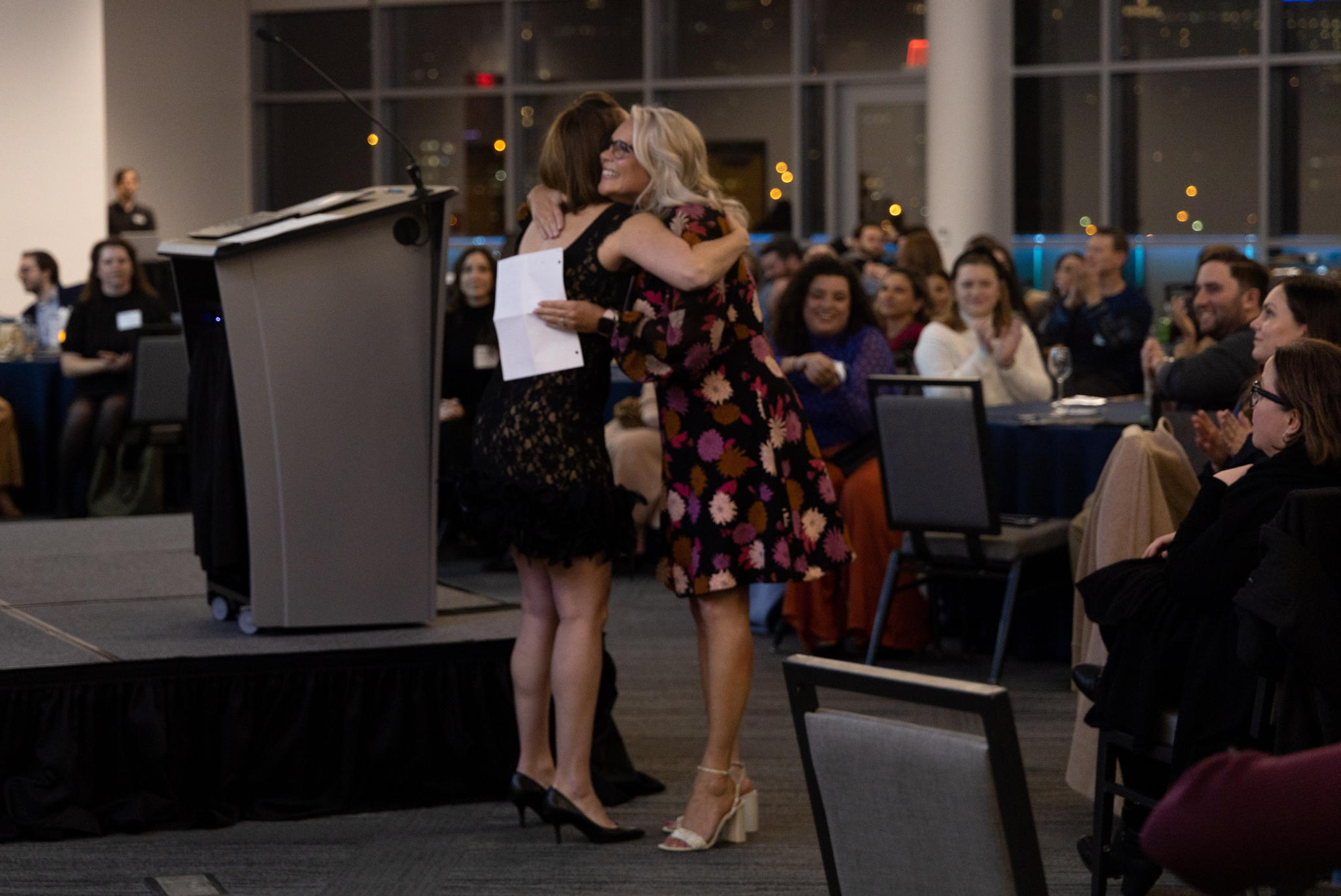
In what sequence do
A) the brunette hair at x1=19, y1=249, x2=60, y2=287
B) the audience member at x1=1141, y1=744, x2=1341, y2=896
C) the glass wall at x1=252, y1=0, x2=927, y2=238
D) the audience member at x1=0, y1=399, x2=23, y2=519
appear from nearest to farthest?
the audience member at x1=1141, y1=744, x2=1341, y2=896 → the audience member at x1=0, y1=399, x2=23, y2=519 → the brunette hair at x1=19, y1=249, x2=60, y2=287 → the glass wall at x1=252, y1=0, x2=927, y2=238

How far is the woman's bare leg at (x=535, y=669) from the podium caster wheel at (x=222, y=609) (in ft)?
2.48

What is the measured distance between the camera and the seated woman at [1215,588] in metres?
2.49

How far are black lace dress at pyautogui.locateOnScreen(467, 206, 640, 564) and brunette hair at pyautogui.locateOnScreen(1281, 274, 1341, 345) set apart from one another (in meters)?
1.28

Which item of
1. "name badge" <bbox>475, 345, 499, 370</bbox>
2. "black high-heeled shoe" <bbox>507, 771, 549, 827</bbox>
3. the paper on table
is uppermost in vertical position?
the paper on table

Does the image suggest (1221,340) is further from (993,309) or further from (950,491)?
(993,309)

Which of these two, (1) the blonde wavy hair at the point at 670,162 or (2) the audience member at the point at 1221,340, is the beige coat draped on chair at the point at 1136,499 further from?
(2) the audience member at the point at 1221,340

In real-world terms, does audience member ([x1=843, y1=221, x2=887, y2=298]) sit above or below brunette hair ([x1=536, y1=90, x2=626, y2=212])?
above

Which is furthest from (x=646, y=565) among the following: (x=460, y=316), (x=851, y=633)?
(x=851, y=633)

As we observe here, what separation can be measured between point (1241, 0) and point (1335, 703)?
10381 millimetres

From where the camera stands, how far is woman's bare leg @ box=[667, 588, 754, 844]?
3092 millimetres

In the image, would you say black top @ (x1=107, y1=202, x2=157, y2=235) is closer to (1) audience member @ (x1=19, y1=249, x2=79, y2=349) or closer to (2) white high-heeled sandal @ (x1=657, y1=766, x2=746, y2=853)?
(1) audience member @ (x1=19, y1=249, x2=79, y2=349)

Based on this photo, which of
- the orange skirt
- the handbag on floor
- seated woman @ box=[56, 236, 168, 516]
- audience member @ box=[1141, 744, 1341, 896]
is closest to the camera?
audience member @ box=[1141, 744, 1341, 896]

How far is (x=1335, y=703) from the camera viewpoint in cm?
232

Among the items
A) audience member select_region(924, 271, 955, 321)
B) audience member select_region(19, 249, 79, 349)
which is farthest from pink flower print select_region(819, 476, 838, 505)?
audience member select_region(19, 249, 79, 349)
